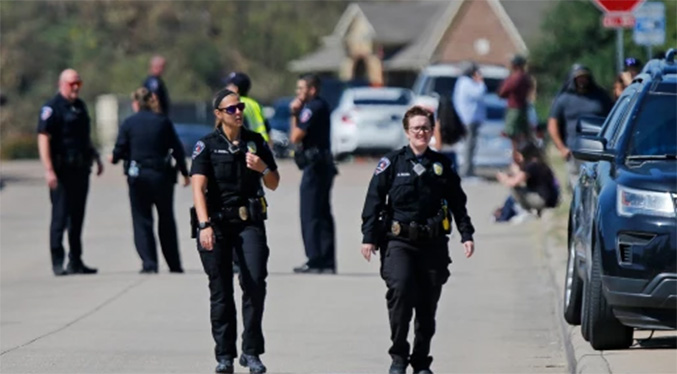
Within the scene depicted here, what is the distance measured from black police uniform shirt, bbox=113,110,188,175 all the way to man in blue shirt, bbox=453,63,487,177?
38.5 ft

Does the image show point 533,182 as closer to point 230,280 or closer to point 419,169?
point 230,280

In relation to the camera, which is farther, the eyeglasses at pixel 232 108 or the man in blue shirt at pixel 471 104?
the man in blue shirt at pixel 471 104

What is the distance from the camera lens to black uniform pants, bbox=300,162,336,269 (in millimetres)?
17391

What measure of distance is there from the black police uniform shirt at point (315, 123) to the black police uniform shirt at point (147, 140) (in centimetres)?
114

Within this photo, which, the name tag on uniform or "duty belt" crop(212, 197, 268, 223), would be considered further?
"duty belt" crop(212, 197, 268, 223)

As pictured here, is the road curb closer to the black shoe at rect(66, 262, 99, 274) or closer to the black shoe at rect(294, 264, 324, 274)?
the black shoe at rect(294, 264, 324, 274)

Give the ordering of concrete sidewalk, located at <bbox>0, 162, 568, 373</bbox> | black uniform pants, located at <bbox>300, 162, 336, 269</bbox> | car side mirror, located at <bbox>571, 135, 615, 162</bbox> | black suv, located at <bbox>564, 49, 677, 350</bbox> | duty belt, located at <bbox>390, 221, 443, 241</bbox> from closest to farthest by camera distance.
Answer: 1. black suv, located at <bbox>564, 49, 677, 350</bbox>
2. duty belt, located at <bbox>390, 221, 443, 241</bbox>
3. car side mirror, located at <bbox>571, 135, 615, 162</bbox>
4. concrete sidewalk, located at <bbox>0, 162, 568, 373</bbox>
5. black uniform pants, located at <bbox>300, 162, 336, 269</bbox>

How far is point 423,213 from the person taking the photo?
424 inches

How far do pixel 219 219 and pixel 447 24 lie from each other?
59977mm

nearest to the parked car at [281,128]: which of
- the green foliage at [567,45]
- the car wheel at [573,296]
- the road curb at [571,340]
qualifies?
the green foliage at [567,45]

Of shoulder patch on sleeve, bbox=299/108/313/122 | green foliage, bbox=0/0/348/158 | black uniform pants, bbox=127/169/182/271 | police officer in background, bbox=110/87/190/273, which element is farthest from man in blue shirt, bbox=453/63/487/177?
green foliage, bbox=0/0/348/158

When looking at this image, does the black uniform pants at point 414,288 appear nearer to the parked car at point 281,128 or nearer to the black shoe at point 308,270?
the black shoe at point 308,270

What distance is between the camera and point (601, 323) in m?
11.5

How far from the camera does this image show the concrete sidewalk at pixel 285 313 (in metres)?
12.2
